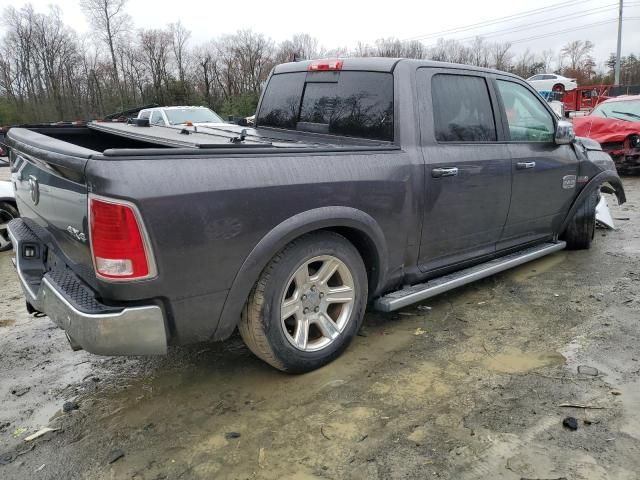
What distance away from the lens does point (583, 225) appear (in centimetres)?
538

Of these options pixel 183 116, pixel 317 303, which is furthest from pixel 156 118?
pixel 317 303

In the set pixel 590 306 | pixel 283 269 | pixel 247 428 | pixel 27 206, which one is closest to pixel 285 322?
pixel 283 269

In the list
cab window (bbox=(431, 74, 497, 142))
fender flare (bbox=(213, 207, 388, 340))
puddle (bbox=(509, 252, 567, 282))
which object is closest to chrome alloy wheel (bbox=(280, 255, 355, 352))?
fender flare (bbox=(213, 207, 388, 340))

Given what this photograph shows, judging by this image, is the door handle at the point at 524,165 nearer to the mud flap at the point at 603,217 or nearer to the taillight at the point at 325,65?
the taillight at the point at 325,65

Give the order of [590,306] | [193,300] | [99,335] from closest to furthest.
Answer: [99,335] → [193,300] → [590,306]

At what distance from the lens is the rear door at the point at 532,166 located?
4184mm

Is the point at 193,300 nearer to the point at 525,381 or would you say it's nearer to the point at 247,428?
the point at 247,428

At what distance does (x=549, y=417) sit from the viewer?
262 centimetres

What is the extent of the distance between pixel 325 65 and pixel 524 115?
178 cm

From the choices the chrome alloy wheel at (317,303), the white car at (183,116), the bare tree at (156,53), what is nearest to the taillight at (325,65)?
the chrome alloy wheel at (317,303)

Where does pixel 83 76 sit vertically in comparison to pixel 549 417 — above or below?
above

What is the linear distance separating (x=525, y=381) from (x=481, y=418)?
52 cm

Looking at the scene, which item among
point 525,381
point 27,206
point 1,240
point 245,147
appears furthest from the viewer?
point 1,240

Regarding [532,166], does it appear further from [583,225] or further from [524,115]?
[583,225]
